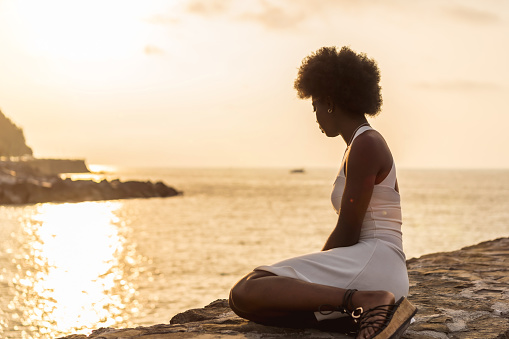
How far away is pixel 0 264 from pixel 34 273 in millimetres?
2683

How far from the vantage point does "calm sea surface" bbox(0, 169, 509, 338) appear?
13.2 m

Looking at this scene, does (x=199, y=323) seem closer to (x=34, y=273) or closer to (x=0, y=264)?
(x=34, y=273)

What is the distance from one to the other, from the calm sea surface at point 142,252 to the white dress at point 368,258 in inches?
80.1

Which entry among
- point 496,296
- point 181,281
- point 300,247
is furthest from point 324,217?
point 496,296

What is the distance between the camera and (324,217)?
4272 centimetres

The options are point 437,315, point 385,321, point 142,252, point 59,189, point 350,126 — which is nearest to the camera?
point 385,321

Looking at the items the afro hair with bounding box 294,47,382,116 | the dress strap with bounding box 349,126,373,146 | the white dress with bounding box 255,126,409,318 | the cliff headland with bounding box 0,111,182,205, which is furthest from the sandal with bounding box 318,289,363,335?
the cliff headland with bounding box 0,111,182,205

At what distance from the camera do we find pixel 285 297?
10.4 ft

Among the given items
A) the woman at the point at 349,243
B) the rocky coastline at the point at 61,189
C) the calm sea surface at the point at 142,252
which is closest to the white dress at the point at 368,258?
the woman at the point at 349,243

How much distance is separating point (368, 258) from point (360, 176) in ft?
1.61

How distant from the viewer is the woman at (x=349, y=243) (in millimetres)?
3104

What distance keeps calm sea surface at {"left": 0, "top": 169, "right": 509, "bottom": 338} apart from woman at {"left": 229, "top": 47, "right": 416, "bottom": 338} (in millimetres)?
1899

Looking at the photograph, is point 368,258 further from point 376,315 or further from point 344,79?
point 344,79

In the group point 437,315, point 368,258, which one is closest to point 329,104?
point 368,258
